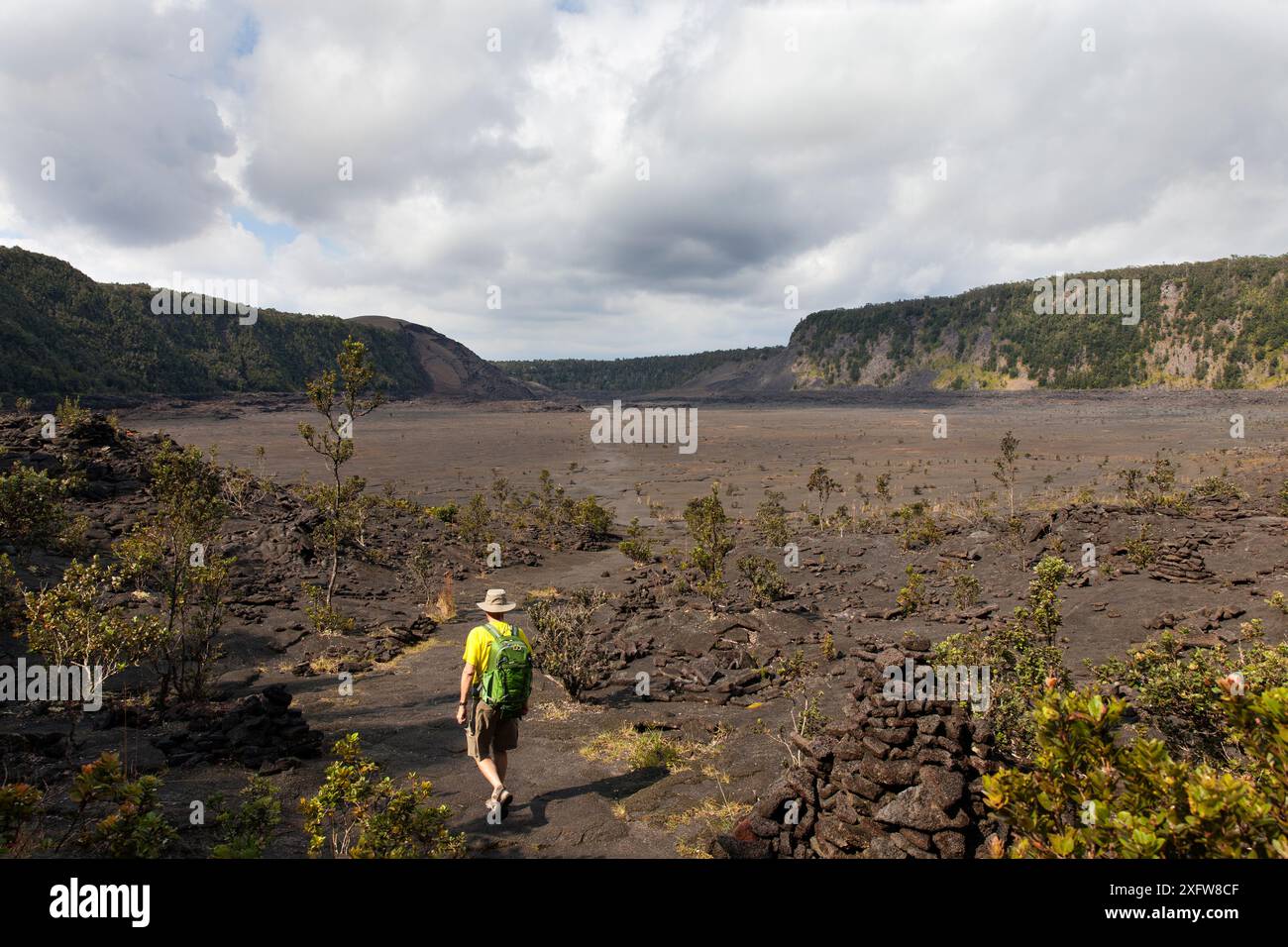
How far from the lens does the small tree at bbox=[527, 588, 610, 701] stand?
984 cm

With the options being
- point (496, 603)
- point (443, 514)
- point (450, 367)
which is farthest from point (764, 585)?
point (450, 367)

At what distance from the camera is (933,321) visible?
135 meters

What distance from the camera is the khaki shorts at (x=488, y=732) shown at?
6027 mm

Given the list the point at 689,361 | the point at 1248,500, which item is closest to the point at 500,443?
the point at 1248,500

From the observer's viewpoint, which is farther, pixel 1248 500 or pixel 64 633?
pixel 1248 500

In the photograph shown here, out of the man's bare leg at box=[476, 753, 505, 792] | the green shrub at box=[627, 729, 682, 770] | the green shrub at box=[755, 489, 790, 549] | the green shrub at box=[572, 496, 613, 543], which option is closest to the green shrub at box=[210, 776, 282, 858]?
the man's bare leg at box=[476, 753, 505, 792]

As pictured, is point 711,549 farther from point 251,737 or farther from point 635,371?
point 635,371

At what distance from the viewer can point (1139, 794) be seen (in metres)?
2.93

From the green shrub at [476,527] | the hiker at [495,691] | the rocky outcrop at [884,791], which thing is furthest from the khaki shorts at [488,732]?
the green shrub at [476,527]

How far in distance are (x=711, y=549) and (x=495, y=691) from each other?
11.3 meters

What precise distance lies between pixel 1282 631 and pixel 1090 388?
10936 cm
